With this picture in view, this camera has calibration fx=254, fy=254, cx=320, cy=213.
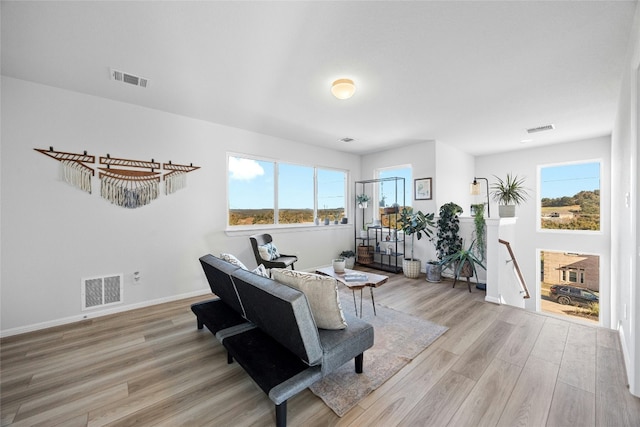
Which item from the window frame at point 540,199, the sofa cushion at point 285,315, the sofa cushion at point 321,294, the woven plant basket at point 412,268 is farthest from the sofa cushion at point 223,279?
the window frame at point 540,199

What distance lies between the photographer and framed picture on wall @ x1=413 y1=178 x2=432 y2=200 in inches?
199

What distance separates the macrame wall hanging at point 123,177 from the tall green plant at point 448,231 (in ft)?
14.5

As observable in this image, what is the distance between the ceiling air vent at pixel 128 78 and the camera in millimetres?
2559

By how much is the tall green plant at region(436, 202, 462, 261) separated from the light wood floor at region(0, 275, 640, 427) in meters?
1.88

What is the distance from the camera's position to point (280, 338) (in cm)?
177

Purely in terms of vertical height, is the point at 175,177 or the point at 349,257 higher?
the point at 175,177

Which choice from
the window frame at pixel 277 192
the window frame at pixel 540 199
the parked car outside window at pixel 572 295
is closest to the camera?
the window frame at pixel 277 192

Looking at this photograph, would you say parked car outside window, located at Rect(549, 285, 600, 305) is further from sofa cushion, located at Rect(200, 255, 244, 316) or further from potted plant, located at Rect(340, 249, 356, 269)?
sofa cushion, located at Rect(200, 255, 244, 316)

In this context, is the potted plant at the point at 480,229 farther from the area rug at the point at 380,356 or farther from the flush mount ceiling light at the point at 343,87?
the flush mount ceiling light at the point at 343,87

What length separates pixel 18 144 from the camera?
2.67 metres

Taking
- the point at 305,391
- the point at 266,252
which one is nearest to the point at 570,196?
the point at 266,252

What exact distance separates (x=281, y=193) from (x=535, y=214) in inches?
213

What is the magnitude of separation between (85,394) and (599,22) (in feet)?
15.2

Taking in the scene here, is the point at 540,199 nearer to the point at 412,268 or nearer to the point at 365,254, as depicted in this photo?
the point at 412,268
